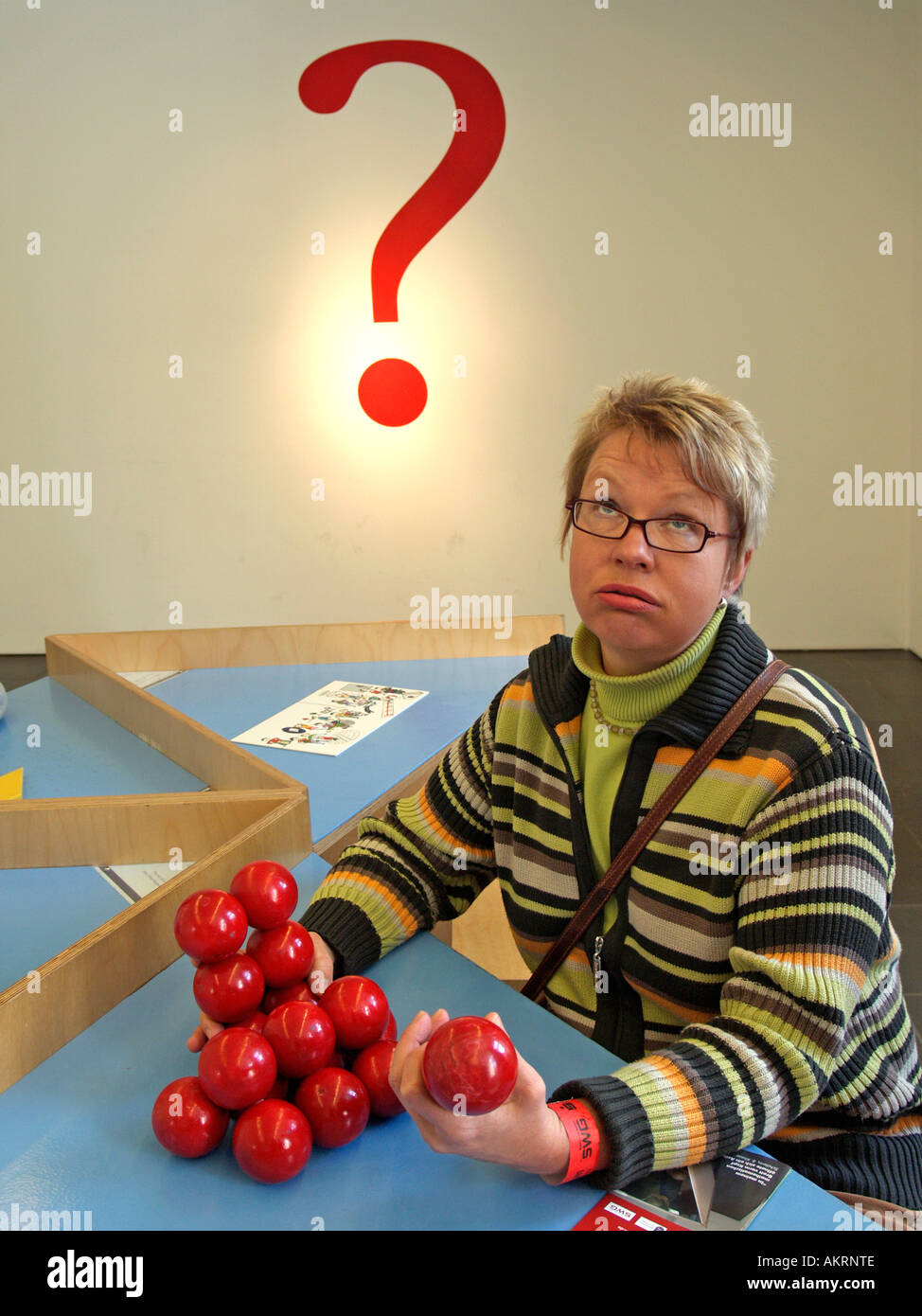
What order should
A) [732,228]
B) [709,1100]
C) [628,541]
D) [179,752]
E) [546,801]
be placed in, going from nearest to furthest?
[709,1100], [628,541], [546,801], [179,752], [732,228]

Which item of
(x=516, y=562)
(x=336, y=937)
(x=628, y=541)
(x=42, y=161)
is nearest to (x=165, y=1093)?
(x=336, y=937)

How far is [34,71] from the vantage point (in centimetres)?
509

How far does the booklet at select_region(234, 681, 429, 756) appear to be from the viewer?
231 cm

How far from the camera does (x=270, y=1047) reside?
1.02 metres

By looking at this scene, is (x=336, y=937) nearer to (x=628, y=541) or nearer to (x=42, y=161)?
(x=628, y=541)

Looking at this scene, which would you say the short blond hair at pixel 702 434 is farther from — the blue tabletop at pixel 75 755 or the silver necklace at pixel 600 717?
the blue tabletop at pixel 75 755

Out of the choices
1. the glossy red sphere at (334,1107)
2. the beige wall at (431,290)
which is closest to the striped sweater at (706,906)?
the glossy red sphere at (334,1107)

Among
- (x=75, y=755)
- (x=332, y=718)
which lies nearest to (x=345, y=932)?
(x=332, y=718)

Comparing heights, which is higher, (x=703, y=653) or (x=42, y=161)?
(x=42, y=161)

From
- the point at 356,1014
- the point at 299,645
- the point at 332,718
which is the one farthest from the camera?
the point at 299,645

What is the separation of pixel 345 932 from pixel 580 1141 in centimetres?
48

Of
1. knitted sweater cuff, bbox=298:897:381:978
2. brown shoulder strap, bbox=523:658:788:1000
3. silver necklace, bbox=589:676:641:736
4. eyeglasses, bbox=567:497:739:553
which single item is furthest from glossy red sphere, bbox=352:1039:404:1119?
eyeglasses, bbox=567:497:739:553

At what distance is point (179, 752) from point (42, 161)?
430 centimetres

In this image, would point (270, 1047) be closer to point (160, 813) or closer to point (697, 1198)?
point (697, 1198)
